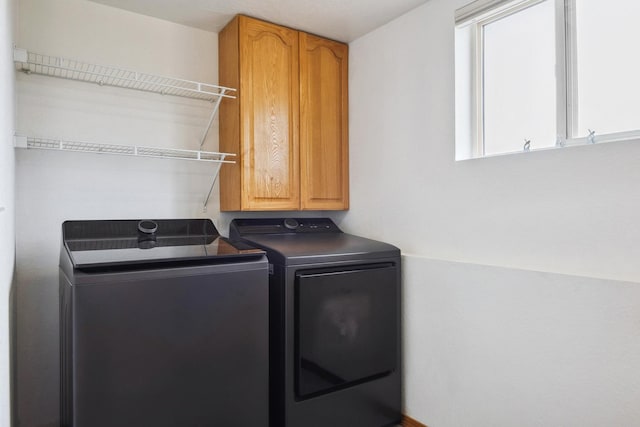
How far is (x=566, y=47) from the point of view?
5.24ft

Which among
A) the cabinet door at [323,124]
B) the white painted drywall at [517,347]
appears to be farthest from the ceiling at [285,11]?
the white painted drywall at [517,347]

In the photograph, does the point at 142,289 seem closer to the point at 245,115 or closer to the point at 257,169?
the point at 257,169

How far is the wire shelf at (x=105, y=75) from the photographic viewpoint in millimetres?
1776

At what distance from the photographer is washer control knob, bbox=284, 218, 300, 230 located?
7.95 feet

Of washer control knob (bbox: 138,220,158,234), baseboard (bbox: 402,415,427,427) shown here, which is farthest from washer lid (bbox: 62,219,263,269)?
baseboard (bbox: 402,415,427,427)

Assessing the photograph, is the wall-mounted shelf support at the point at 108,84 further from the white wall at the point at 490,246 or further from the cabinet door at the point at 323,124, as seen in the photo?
the white wall at the point at 490,246

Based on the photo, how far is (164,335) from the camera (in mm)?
1423

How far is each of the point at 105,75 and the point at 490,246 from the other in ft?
6.58

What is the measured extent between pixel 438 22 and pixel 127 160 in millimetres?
1776

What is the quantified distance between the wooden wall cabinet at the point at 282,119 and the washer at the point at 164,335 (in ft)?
1.99

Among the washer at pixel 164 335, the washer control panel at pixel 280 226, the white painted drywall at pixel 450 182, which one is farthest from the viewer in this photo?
the washer control panel at pixel 280 226

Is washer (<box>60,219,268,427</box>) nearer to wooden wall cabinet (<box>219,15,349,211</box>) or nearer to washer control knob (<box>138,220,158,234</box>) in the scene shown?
washer control knob (<box>138,220,158,234</box>)

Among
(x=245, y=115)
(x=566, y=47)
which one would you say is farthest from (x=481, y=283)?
(x=245, y=115)

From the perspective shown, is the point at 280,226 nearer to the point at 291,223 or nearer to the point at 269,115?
the point at 291,223
